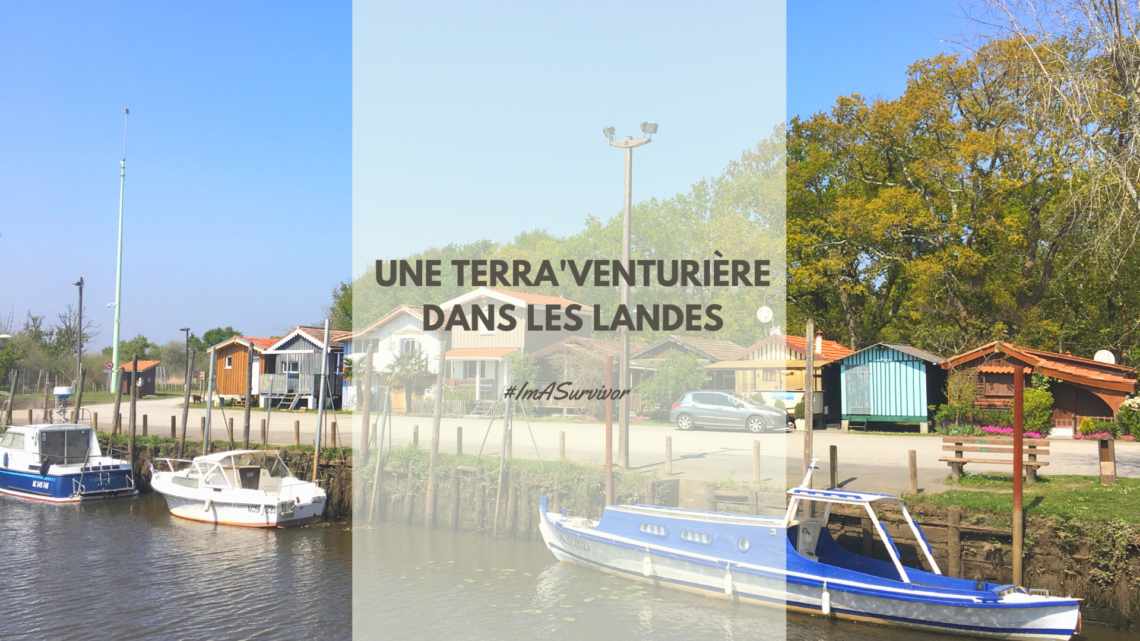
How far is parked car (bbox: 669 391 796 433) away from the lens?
2912cm

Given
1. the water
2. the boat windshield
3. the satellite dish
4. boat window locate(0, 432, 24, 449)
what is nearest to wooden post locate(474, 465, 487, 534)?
the water

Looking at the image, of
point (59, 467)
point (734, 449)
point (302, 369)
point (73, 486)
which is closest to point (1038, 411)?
point (734, 449)

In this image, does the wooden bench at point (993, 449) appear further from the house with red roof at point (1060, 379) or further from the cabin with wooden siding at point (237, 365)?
the cabin with wooden siding at point (237, 365)

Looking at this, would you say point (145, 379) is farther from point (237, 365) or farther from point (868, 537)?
point (868, 537)

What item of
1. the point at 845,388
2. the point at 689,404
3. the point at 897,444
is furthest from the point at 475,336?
the point at 897,444

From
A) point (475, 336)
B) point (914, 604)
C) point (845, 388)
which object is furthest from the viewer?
point (475, 336)

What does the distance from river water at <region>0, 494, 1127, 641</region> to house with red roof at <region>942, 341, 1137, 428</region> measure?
1698 cm

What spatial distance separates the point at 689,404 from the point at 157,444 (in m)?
18.9

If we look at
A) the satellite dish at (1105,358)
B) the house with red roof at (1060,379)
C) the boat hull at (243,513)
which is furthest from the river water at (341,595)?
the satellite dish at (1105,358)

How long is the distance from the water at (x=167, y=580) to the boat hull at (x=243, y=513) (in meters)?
0.25

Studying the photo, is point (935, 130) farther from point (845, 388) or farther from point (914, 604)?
point (914, 604)

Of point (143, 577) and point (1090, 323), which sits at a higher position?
point (1090, 323)

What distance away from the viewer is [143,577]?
16000 millimetres

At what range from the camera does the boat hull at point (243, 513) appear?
67.3 feet
